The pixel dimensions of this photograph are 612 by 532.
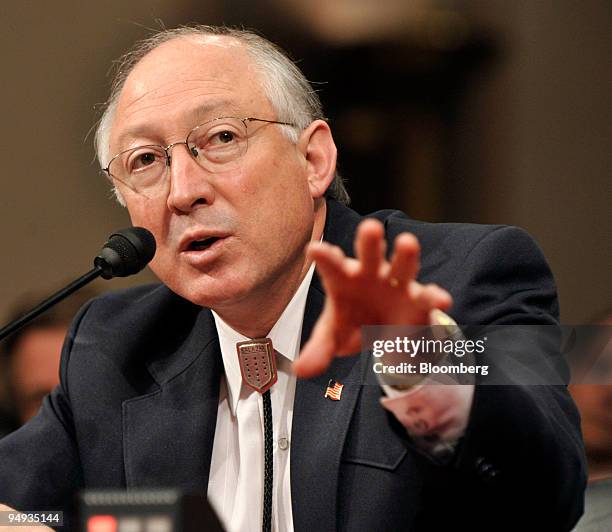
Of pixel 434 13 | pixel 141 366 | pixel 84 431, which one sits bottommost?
pixel 84 431

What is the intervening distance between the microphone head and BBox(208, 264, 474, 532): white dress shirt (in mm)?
351

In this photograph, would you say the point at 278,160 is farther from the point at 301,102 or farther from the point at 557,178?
the point at 557,178

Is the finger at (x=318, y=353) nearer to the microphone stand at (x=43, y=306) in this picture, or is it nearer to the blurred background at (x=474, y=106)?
the microphone stand at (x=43, y=306)

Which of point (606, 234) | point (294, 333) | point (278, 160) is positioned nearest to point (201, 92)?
point (278, 160)

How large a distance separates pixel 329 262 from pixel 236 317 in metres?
0.80

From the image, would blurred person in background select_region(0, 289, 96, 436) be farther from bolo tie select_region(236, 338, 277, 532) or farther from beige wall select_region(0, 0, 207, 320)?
bolo tie select_region(236, 338, 277, 532)

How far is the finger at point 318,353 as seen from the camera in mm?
897

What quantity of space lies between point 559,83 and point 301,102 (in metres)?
0.96

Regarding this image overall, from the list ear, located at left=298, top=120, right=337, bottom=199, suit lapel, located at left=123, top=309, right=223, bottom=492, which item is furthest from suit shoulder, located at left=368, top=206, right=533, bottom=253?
suit lapel, located at left=123, top=309, right=223, bottom=492

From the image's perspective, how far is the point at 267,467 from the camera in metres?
1.55

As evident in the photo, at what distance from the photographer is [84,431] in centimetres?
172

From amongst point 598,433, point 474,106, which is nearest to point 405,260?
point 598,433

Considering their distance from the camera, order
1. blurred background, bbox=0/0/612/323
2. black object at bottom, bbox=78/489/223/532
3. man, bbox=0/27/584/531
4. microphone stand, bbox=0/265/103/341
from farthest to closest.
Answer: blurred background, bbox=0/0/612/323
man, bbox=0/27/584/531
microphone stand, bbox=0/265/103/341
black object at bottom, bbox=78/489/223/532

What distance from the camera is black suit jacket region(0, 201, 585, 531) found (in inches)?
43.2
